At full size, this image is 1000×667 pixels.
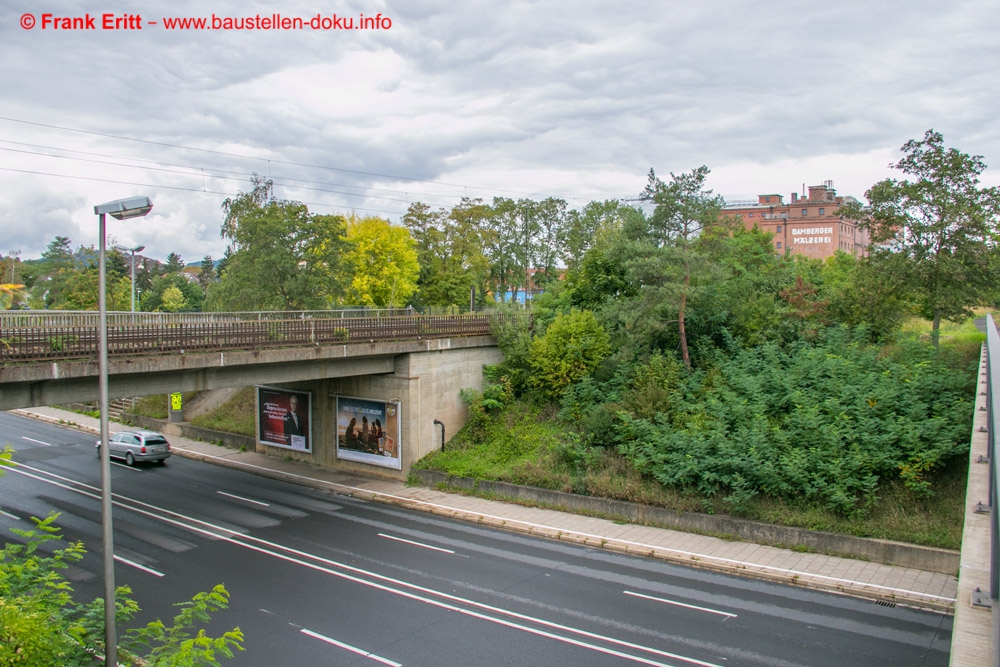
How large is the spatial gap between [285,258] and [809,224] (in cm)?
7635

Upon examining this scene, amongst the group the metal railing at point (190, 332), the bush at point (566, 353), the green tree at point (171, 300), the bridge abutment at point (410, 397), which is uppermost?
the green tree at point (171, 300)

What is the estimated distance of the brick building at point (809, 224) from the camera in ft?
287

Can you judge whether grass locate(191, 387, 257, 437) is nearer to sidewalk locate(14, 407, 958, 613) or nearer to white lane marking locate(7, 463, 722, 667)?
sidewalk locate(14, 407, 958, 613)

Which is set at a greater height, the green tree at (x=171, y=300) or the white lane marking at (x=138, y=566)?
the green tree at (x=171, y=300)

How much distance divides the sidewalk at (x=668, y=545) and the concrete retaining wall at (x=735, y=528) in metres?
0.26

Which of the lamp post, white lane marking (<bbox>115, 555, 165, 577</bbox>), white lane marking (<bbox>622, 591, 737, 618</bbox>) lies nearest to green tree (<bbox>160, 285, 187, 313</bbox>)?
white lane marking (<bbox>115, 555, 165, 577</bbox>)

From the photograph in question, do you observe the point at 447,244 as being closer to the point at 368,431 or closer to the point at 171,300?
the point at 368,431

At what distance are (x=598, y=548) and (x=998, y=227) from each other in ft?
57.4

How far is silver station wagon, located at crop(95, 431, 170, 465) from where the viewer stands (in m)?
29.0

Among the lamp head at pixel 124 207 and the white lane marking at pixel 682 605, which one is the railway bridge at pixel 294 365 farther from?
the white lane marking at pixel 682 605

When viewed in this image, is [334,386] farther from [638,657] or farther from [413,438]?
[638,657]

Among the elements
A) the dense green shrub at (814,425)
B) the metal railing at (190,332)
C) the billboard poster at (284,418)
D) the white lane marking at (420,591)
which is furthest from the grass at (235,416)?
the dense green shrub at (814,425)

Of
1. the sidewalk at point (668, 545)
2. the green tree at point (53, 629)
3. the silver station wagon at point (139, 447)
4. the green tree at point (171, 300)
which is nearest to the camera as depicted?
the green tree at point (53, 629)

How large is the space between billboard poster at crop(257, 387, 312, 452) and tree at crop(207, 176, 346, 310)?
6365mm
